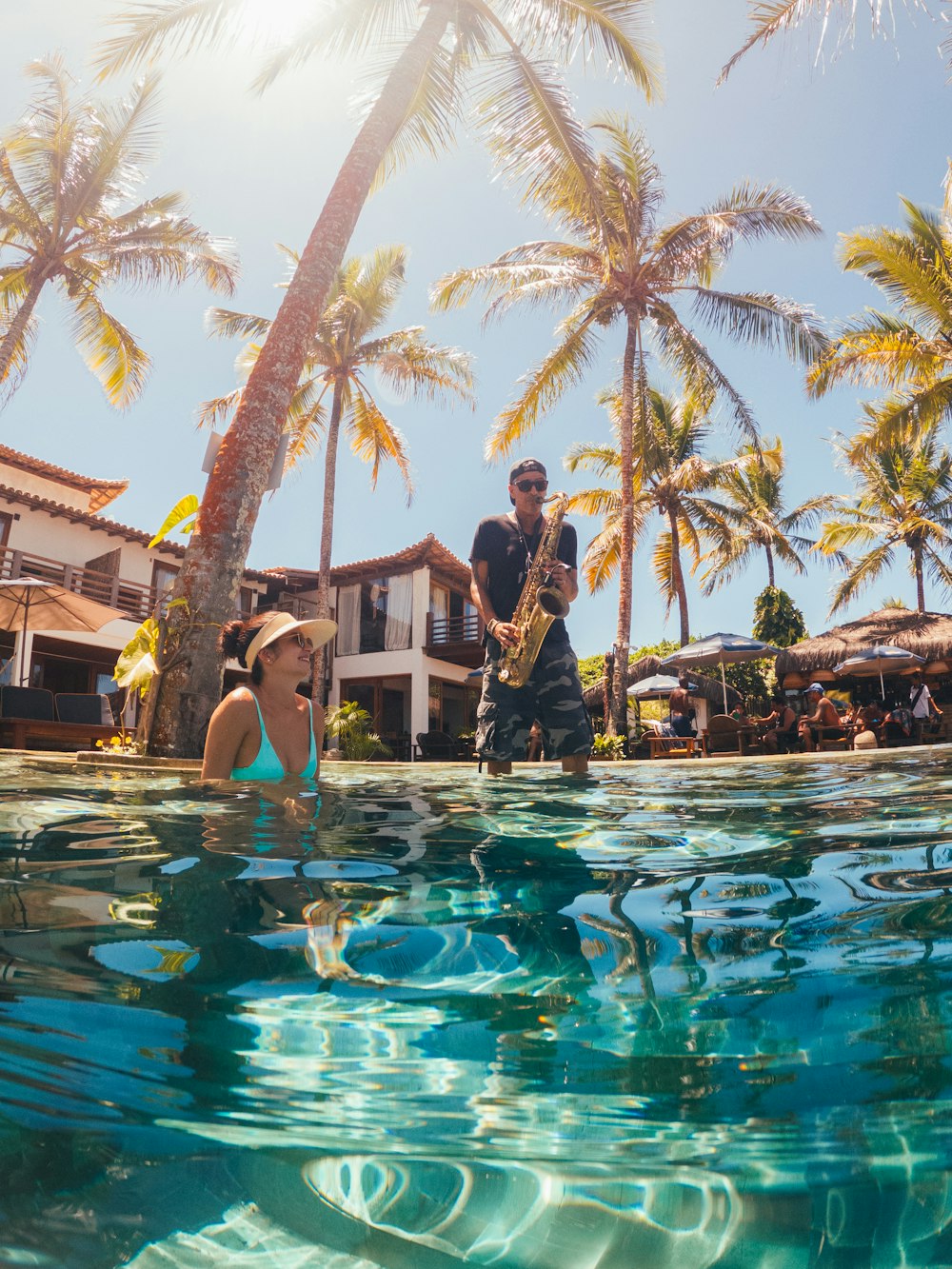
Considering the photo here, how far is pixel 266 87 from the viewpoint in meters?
8.84

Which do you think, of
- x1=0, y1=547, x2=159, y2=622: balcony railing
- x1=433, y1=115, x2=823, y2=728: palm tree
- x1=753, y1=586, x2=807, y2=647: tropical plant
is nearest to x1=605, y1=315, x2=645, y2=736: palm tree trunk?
x1=433, y1=115, x2=823, y2=728: palm tree

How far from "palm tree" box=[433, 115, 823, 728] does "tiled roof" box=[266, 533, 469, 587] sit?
318 inches

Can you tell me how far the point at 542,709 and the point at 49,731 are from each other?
396 inches

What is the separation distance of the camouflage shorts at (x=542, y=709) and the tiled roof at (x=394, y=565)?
1844 cm

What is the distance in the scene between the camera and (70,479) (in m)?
21.0

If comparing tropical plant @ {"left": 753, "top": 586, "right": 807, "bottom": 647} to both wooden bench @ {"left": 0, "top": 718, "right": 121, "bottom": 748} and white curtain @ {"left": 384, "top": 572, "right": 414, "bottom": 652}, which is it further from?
wooden bench @ {"left": 0, "top": 718, "right": 121, "bottom": 748}

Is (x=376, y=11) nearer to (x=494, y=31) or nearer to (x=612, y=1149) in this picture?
(x=494, y=31)

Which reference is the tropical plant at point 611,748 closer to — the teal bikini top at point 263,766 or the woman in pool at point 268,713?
the woman in pool at point 268,713

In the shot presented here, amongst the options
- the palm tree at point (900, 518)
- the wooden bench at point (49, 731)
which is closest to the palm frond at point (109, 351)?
the wooden bench at point (49, 731)

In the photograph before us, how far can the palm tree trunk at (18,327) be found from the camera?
1327cm

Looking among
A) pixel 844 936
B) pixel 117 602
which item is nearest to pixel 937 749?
pixel 844 936

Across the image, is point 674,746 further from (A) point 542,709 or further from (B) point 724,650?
(A) point 542,709

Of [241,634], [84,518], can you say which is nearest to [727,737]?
[241,634]

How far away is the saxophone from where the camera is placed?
4.32 metres
